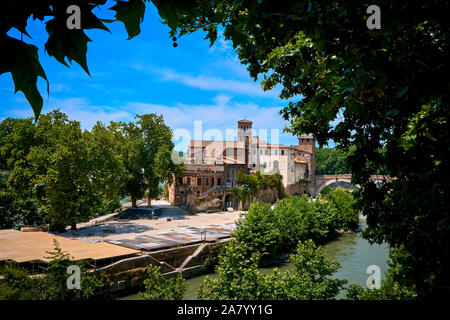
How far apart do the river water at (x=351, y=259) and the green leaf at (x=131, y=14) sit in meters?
15.3

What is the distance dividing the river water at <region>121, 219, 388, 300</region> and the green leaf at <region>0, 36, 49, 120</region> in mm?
15502

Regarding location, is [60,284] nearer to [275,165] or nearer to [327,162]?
[275,165]

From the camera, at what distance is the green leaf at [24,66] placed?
1.13 m

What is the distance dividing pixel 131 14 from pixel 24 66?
0.52 metres

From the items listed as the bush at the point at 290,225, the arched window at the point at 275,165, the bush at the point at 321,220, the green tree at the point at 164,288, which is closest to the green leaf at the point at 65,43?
the green tree at the point at 164,288

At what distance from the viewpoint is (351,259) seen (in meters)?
24.3

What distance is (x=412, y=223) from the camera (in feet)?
13.7

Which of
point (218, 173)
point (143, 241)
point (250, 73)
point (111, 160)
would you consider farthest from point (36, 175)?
point (218, 173)

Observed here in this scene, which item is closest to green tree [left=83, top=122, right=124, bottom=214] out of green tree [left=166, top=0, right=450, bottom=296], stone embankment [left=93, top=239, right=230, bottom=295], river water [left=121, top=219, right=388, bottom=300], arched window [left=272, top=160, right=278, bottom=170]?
stone embankment [left=93, top=239, right=230, bottom=295]

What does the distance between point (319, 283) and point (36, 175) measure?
22316 mm

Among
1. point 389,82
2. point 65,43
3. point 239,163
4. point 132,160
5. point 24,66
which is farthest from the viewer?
point 239,163

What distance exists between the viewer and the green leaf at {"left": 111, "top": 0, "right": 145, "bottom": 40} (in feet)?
4.56

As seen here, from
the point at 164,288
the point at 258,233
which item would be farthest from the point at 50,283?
the point at 258,233

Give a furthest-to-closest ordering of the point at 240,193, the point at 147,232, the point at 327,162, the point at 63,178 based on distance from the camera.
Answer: the point at 327,162
the point at 240,193
the point at 147,232
the point at 63,178
